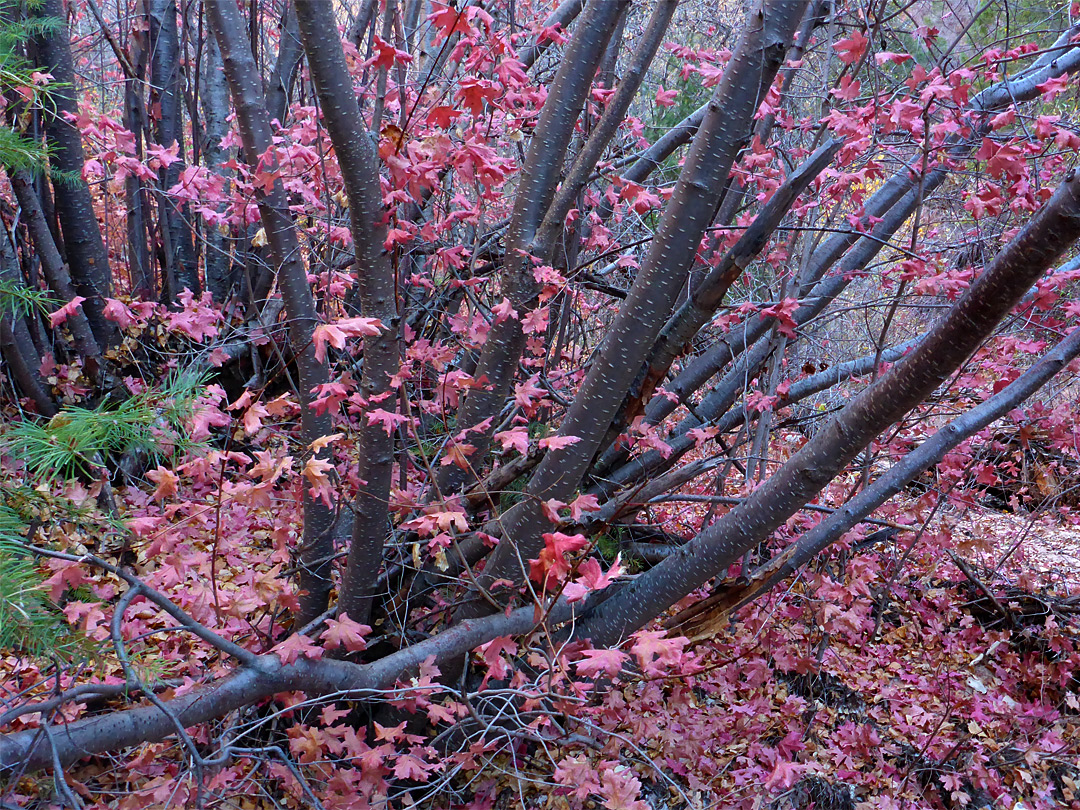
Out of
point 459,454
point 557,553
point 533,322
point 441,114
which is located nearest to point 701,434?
point 533,322

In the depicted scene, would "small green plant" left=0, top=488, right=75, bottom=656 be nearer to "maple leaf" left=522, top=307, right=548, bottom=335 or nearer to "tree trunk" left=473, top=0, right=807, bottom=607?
"tree trunk" left=473, top=0, right=807, bottom=607

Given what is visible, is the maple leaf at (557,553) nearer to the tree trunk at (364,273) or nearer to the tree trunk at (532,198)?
the tree trunk at (364,273)

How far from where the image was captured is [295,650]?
7.22 ft

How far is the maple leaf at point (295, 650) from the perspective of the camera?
86.0 inches

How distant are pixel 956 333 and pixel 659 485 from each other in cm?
140

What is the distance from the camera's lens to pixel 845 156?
2764 millimetres

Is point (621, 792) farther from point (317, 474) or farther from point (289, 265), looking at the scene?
point (289, 265)

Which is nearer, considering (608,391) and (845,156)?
(608,391)

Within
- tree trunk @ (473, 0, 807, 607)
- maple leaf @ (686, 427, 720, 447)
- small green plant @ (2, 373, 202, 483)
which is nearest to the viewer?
small green plant @ (2, 373, 202, 483)

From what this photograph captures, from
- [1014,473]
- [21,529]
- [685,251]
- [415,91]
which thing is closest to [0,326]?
[415,91]

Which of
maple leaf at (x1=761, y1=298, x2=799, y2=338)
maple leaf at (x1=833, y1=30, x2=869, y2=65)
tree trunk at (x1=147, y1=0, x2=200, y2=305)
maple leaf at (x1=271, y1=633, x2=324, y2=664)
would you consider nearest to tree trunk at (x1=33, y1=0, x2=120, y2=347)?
tree trunk at (x1=147, y1=0, x2=200, y2=305)

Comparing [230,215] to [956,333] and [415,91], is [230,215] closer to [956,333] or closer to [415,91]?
[415,91]

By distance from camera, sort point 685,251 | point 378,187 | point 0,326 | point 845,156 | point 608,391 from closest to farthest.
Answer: point 378,187
point 685,251
point 608,391
point 845,156
point 0,326

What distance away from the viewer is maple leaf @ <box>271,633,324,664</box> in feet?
7.17
